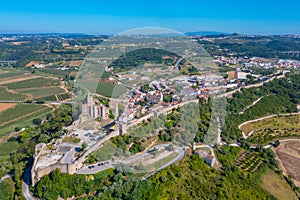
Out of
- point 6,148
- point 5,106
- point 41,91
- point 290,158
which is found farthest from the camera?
point 41,91

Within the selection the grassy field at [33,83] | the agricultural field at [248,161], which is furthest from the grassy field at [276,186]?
the grassy field at [33,83]

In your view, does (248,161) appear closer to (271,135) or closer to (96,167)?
(271,135)

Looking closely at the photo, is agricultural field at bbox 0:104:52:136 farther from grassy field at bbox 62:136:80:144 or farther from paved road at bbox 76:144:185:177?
paved road at bbox 76:144:185:177

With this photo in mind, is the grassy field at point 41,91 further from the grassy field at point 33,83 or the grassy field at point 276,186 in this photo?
the grassy field at point 276,186

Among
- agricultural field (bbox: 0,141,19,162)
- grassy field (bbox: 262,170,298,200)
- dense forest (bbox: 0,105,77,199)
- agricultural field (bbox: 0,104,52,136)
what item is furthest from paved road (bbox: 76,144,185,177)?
agricultural field (bbox: 0,104,52,136)

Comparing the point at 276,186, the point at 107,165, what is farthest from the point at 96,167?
the point at 276,186

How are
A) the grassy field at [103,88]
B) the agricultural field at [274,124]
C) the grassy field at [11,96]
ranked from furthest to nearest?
the grassy field at [11,96] < the grassy field at [103,88] < the agricultural field at [274,124]
